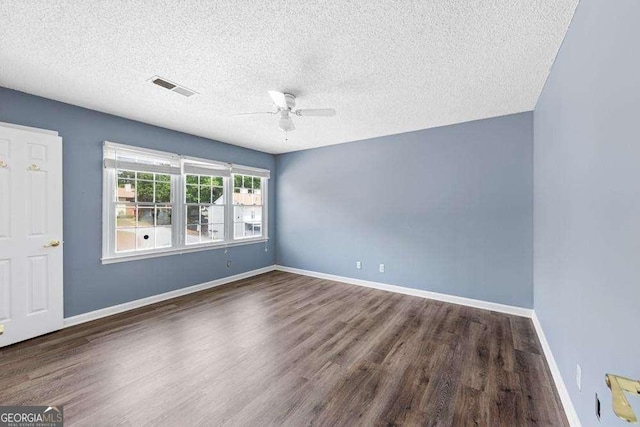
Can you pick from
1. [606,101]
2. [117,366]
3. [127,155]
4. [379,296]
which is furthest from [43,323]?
[606,101]

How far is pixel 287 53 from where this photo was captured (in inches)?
84.4

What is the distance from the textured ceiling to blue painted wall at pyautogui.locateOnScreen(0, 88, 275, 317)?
22 centimetres

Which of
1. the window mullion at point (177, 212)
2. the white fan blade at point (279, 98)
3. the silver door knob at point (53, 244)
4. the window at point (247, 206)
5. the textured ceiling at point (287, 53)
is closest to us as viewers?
the textured ceiling at point (287, 53)

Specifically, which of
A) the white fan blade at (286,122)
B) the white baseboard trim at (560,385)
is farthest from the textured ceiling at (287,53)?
the white baseboard trim at (560,385)

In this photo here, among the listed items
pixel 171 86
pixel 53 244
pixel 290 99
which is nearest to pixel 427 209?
pixel 290 99

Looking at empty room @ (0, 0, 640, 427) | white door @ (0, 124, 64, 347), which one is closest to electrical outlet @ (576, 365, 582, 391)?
empty room @ (0, 0, 640, 427)

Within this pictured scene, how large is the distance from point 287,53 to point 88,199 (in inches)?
122

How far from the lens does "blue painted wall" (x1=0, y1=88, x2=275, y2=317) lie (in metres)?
2.98

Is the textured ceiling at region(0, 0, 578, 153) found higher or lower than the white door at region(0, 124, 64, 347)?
higher

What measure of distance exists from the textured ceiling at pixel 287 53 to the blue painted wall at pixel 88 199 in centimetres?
22

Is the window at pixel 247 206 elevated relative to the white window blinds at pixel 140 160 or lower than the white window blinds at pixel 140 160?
lower

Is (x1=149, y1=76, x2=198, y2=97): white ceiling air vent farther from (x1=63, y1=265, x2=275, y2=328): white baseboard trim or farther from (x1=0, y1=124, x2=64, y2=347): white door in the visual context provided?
(x1=63, y1=265, x2=275, y2=328): white baseboard trim

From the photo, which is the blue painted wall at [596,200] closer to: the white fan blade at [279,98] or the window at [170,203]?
the white fan blade at [279,98]

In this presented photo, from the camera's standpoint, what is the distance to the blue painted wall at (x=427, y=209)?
3490mm
